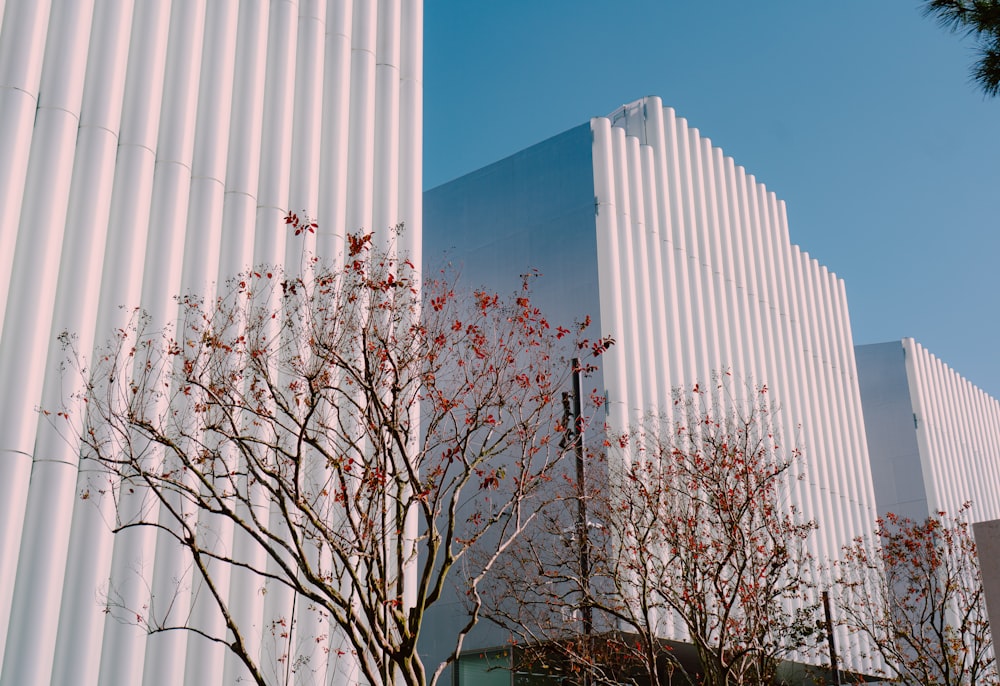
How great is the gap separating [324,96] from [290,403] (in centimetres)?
568

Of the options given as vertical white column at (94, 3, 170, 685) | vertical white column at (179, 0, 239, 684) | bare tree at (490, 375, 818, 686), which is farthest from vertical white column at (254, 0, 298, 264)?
bare tree at (490, 375, 818, 686)

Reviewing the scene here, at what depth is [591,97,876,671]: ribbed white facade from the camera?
26125mm

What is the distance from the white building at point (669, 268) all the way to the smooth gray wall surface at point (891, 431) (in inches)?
321

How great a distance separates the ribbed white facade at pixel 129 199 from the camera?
39.5ft

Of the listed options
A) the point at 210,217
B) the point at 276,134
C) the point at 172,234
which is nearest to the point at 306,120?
the point at 276,134

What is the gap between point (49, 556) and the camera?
12.0 metres

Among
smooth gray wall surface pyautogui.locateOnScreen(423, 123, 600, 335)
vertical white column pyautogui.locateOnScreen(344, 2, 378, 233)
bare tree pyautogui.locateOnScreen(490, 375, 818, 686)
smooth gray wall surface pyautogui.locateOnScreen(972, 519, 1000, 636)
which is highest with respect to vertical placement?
smooth gray wall surface pyautogui.locateOnScreen(423, 123, 600, 335)

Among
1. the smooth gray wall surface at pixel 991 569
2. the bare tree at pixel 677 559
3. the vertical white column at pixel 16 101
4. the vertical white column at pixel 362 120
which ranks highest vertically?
the vertical white column at pixel 362 120

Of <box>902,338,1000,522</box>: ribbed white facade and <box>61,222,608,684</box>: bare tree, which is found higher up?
<box>902,338,1000,522</box>: ribbed white facade

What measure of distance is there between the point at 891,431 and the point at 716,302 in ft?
59.6

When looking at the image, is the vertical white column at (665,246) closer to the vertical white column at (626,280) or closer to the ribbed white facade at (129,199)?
the vertical white column at (626,280)

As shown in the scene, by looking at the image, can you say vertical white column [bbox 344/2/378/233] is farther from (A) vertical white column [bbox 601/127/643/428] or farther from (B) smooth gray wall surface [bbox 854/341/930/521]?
(B) smooth gray wall surface [bbox 854/341/930/521]

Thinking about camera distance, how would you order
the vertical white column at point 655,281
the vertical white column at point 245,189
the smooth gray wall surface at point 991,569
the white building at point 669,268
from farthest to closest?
the white building at point 669,268
the vertical white column at point 655,281
the vertical white column at point 245,189
the smooth gray wall surface at point 991,569

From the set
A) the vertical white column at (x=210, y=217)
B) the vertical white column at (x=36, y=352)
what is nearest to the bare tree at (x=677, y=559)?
the vertical white column at (x=210, y=217)
